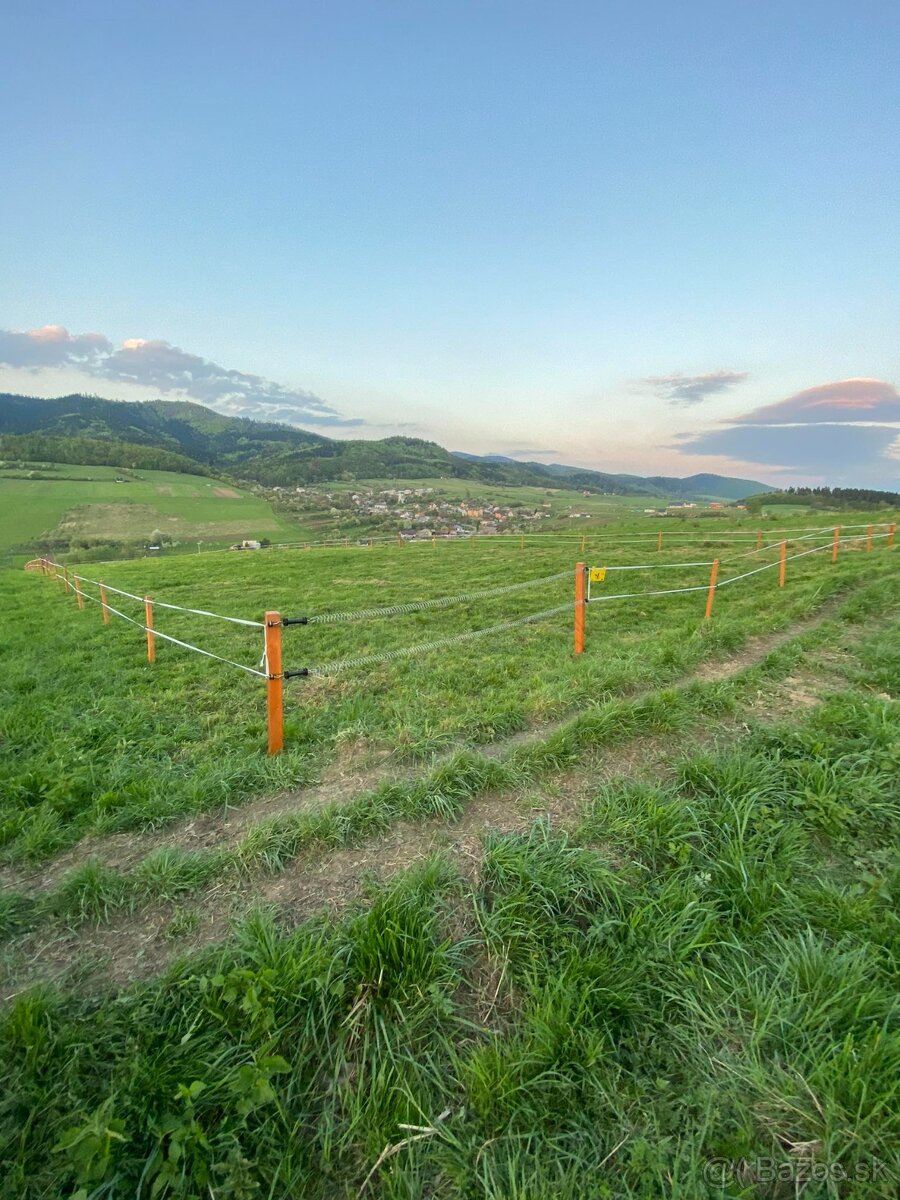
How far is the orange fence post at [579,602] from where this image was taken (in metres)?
8.12

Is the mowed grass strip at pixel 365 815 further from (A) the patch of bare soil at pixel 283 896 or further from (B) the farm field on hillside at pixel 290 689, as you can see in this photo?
(B) the farm field on hillside at pixel 290 689

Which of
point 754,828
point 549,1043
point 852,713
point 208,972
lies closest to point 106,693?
point 208,972

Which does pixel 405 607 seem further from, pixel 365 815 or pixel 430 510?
pixel 430 510

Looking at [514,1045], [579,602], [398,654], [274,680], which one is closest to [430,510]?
[579,602]

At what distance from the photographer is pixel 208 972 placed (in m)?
2.61

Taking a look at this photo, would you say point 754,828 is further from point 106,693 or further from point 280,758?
point 106,693

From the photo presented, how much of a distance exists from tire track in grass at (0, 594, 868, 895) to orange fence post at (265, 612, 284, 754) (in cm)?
82

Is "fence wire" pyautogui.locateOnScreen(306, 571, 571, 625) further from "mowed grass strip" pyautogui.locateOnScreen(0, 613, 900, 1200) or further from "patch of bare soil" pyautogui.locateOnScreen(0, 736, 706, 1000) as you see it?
"mowed grass strip" pyautogui.locateOnScreen(0, 613, 900, 1200)

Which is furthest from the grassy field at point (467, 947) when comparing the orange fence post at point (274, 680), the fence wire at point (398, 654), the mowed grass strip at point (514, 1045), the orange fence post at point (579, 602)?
the orange fence post at point (579, 602)

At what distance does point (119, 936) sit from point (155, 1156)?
149cm

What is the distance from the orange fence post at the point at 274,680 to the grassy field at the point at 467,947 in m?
0.24

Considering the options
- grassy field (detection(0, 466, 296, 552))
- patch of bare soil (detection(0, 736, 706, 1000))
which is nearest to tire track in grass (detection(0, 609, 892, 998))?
patch of bare soil (detection(0, 736, 706, 1000))

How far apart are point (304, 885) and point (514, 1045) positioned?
5.57 feet

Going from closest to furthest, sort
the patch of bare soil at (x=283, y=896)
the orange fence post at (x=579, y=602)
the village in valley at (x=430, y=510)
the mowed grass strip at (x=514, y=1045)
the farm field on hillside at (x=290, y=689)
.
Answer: the mowed grass strip at (x=514, y=1045), the patch of bare soil at (x=283, y=896), the farm field on hillside at (x=290, y=689), the orange fence post at (x=579, y=602), the village in valley at (x=430, y=510)
